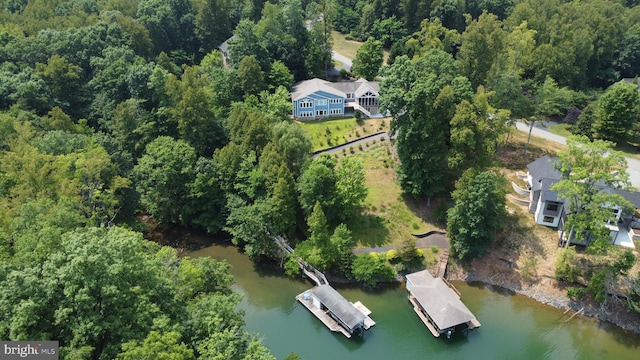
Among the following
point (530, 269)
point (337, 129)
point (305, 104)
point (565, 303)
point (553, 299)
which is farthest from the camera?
point (305, 104)

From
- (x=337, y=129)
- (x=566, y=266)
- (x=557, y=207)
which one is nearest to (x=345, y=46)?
(x=337, y=129)

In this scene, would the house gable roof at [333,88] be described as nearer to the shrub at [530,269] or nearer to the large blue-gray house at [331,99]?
the large blue-gray house at [331,99]

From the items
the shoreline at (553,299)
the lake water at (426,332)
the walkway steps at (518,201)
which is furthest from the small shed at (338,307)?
the walkway steps at (518,201)

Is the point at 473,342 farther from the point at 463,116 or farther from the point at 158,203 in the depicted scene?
the point at 158,203

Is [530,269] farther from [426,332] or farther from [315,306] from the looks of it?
[315,306]

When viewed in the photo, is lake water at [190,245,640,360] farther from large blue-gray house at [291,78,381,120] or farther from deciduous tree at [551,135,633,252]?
large blue-gray house at [291,78,381,120]

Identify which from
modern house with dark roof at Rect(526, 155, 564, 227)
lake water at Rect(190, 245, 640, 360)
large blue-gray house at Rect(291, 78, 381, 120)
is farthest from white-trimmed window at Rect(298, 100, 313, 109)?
modern house with dark roof at Rect(526, 155, 564, 227)

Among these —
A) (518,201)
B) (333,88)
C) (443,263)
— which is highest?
(333,88)
